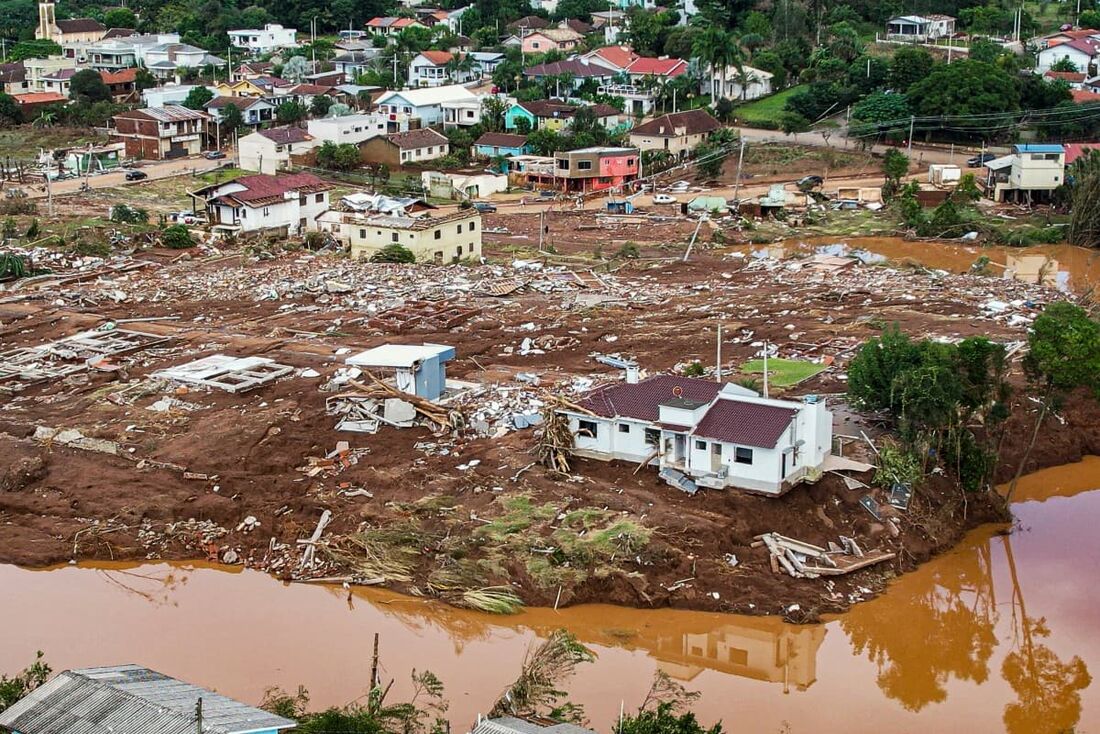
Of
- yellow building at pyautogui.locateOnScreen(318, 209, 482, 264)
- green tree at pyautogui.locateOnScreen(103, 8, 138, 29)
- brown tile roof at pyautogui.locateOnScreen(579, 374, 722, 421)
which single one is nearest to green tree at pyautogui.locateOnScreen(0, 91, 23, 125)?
green tree at pyautogui.locateOnScreen(103, 8, 138, 29)

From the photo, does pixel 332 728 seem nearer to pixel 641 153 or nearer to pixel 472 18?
pixel 641 153

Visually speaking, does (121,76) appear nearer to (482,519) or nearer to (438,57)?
(438,57)

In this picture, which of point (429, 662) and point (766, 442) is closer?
point (429, 662)

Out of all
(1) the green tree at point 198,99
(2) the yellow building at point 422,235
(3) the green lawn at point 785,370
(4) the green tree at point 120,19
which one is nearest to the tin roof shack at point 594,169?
(2) the yellow building at point 422,235

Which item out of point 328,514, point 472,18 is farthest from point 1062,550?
point 472,18

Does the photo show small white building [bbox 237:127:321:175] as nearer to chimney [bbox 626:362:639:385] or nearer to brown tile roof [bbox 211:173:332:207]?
brown tile roof [bbox 211:173:332:207]

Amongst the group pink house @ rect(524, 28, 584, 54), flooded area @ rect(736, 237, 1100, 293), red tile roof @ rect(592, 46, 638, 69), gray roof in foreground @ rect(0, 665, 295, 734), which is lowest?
gray roof in foreground @ rect(0, 665, 295, 734)

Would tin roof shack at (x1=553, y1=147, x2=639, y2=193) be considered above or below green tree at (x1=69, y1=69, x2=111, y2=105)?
below
